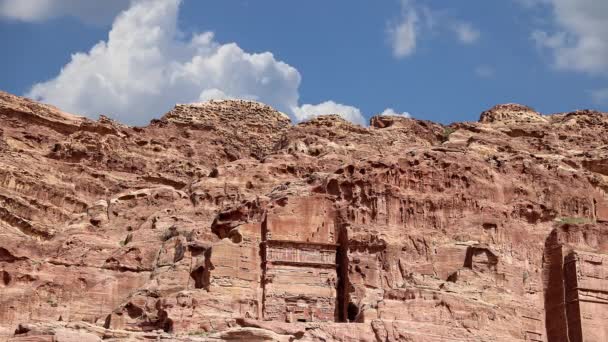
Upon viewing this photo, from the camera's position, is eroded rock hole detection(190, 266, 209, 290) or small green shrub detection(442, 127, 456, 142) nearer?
eroded rock hole detection(190, 266, 209, 290)

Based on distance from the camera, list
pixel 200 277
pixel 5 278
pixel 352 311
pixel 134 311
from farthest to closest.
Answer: pixel 5 278, pixel 200 277, pixel 352 311, pixel 134 311

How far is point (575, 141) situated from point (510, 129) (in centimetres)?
421

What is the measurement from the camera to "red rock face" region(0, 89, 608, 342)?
50.2m

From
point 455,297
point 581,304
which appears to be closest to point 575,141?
point 581,304

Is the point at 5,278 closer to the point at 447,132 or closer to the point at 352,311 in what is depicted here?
the point at 352,311

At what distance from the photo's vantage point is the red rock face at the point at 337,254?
50219 mm

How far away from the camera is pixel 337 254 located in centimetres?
5575

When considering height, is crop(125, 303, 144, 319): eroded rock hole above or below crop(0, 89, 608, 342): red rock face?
below

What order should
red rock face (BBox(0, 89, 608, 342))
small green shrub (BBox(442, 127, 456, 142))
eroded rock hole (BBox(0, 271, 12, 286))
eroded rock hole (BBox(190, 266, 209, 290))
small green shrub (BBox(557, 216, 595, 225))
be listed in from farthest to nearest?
1. small green shrub (BBox(442, 127, 456, 142))
2. eroded rock hole (BBox(0, 271, 12, 286))
3. small green shrub (BBox(557, 216, 595, 225))
4. eroded rock hole (BBox(190, 266, 209, 290))
5. red rock face (BBox(0, 89, 608, 342))

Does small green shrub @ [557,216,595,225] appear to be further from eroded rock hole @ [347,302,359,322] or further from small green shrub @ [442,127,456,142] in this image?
small green shrub @ [442,127,456,142]

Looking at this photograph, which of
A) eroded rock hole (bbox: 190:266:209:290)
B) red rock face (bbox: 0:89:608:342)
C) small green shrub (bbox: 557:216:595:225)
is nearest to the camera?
red rock face (bbox: 0:89:608:342)

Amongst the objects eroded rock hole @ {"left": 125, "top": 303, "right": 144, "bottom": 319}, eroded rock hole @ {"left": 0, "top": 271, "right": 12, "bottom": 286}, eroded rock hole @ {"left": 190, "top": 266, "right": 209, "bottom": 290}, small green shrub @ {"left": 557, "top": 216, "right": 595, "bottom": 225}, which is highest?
small green shrub @ {"left": 557, "top": 216, "right": 595, "bottom": 225}

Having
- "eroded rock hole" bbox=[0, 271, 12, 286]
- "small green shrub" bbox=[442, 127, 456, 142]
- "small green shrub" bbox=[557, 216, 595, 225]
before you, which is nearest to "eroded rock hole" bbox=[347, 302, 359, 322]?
"small green shrub" bbox=[557, 216, 595, 225]

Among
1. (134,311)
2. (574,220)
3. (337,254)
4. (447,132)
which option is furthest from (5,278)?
(447,132)
